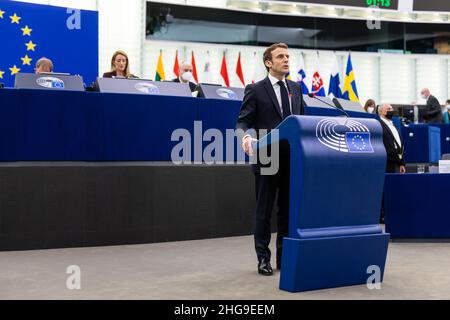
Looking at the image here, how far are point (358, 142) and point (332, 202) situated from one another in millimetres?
415

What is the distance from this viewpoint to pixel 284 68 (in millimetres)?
4059

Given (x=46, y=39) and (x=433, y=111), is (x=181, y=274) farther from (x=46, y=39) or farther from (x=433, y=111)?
(x=433, y=111)

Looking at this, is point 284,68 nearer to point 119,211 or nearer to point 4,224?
point 119,211

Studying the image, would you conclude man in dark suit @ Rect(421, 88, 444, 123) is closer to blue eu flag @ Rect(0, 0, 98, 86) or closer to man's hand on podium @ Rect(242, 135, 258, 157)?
blue eu flag @ Rect(0, 0, 98, 86)

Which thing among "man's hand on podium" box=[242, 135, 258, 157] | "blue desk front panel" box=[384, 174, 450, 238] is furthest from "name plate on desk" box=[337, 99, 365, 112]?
"man's hand on podium" box=[242, 135, 258, 157]

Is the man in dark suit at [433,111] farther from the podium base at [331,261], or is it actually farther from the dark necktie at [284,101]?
the podium base at [331,261]

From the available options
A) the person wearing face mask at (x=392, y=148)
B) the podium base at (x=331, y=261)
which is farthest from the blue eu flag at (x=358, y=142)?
the person wearing face mask at (x=392, y=148)

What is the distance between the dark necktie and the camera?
412 cm

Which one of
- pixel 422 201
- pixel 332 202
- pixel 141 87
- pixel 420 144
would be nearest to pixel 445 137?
pixel 420 144

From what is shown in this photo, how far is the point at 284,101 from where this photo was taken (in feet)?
13.5

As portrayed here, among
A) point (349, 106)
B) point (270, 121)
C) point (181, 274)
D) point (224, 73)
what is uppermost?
point (224, 73)
